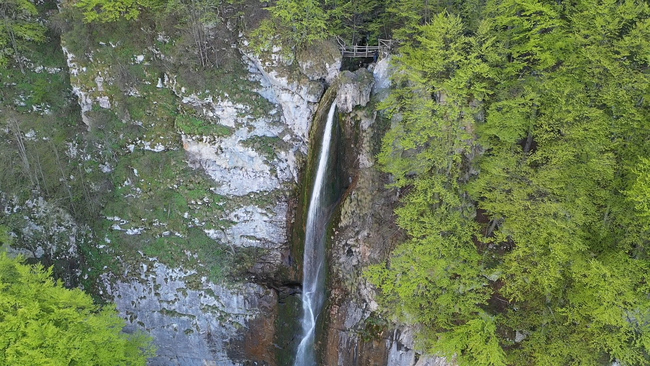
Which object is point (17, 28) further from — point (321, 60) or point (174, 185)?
point (321, 60)

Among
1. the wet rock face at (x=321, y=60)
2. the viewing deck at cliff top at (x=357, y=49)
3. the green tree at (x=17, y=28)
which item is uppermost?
the green tree at (x=17, y=28)

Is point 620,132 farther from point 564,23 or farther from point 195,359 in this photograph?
point 195,359

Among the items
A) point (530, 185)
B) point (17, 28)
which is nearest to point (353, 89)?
point (530, 185)

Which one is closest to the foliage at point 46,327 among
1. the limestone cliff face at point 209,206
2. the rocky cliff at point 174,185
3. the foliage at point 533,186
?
the limestone cliff face at point 209,206

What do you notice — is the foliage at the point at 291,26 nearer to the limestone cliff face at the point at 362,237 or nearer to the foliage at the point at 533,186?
the limestone cliff face at the point at 362,237

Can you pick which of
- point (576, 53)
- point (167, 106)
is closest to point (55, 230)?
point (167, 106)

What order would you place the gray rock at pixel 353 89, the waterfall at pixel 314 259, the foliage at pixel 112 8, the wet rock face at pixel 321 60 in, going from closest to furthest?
the gray rock at pixel 353 89
the waterfall at pixel 314 259
the wet rock face at pixel 321 60
the foliage at pixel 112 8
